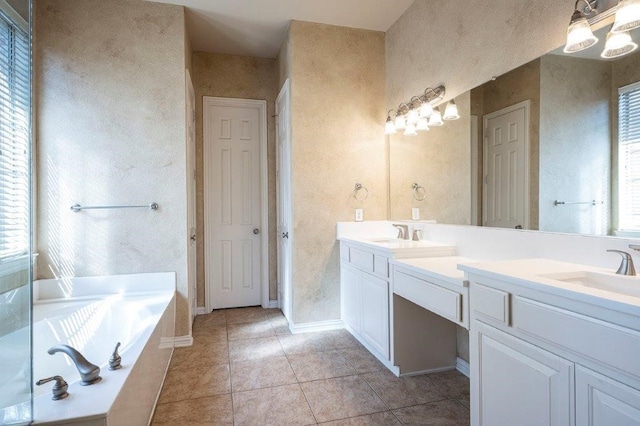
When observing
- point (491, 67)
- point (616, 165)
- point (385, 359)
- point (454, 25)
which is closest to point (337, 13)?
point (454, 25)

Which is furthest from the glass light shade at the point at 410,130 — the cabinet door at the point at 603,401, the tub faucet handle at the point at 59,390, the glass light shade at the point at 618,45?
the tub faucet handle at the point at 59,390

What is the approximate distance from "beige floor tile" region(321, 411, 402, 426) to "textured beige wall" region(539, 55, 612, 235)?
4.14 feet

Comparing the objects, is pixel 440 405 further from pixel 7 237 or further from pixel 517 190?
pixel 7 237

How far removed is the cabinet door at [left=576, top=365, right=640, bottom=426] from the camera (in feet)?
2.96

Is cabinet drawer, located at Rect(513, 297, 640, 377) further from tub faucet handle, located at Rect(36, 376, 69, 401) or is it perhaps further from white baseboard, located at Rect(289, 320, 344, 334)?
white baseboard, located at Rect(289, 320, 344, 334)

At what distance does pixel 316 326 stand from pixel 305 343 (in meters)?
0.29

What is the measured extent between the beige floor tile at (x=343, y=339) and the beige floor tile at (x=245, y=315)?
0.82 metres

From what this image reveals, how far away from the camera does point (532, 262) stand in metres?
1.60

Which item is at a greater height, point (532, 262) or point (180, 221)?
point (180, 221)

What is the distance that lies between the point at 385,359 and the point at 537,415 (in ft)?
4.25

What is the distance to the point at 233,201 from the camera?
381cm

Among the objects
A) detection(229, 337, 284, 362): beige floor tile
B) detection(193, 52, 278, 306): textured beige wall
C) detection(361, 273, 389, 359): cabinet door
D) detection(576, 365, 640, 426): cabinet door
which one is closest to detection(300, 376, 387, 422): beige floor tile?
detection(361, 273, 389, 359): cabinet door

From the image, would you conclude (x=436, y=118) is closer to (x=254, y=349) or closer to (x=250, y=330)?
(x=254, y=349)

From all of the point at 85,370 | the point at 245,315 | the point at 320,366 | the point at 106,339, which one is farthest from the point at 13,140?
the point at 245,315
